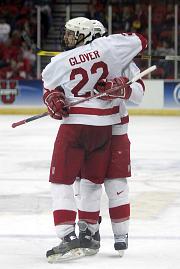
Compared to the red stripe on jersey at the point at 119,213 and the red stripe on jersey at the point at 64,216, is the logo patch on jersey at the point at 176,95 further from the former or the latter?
the red stripe on jersey at the point at 64,216

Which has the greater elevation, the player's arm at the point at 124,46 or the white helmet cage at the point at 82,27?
the white helmet cage at the point at 82,27

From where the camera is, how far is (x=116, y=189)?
15.7ft

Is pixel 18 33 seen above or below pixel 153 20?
below

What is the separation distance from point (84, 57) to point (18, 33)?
1307 cm

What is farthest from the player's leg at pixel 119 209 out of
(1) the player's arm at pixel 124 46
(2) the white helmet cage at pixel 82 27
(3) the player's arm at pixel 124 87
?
(2) the white helmet cage at pixel 82 27

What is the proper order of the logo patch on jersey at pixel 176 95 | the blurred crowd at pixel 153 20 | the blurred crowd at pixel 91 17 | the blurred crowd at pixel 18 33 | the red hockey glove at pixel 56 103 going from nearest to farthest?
the red hockey glove at pixel 56 103, the logo patch on jersey at pixel 176 95, the blurred crowd at pixel 153 20, the blurred crowd at pixel 91 17, the blurred crowd at pixel 18 33

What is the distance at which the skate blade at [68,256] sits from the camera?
4637mm

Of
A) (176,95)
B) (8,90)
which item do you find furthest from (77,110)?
(8,90)

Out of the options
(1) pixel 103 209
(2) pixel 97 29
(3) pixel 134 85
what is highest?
(2) pixel 97 29

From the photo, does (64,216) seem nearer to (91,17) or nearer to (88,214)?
(88,214)

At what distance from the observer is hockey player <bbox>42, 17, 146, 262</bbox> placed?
4656 mm

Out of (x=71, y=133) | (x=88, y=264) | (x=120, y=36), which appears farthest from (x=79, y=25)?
(x=88, y=264)

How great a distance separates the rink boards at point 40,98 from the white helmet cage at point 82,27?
1108 centimetres

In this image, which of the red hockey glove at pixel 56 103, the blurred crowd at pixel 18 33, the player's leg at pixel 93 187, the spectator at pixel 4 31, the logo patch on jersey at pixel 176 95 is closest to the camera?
the red hockey glove at pixel 56 103
